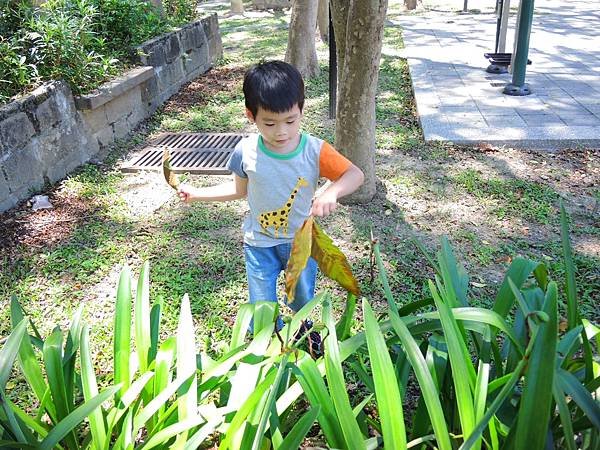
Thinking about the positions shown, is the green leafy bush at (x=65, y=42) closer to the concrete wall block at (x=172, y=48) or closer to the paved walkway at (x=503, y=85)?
the concrete wall block at (x=172, y=48)

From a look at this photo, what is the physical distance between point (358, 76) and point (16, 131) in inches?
92.3

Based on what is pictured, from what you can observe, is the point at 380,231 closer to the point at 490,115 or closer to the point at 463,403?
the point at 463,403

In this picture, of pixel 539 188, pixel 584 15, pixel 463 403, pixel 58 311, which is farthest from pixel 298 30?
pixel 584 15

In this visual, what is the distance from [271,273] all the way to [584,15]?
11.9 metres

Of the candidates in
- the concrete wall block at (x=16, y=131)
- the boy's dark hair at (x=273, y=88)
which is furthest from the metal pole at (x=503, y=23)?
the boy's dark hair at (x=273, y=88)

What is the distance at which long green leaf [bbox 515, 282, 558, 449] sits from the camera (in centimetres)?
131

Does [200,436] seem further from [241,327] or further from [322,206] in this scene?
[322,206]

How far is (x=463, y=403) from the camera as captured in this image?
1.48 metres

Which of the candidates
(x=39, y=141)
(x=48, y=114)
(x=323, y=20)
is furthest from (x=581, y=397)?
(x=323, y=20)

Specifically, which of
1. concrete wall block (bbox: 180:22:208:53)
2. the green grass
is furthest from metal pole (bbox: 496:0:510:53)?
concrete wall block (bbox: 180:22:208:53)

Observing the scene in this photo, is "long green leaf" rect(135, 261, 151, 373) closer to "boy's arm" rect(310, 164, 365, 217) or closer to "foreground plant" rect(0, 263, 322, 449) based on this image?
"foreground plant" rect(0, 263, 322, 449)

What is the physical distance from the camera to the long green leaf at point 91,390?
1.66 meters

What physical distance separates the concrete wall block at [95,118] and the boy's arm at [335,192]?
338 centimetres

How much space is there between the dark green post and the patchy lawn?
5.26 feet
